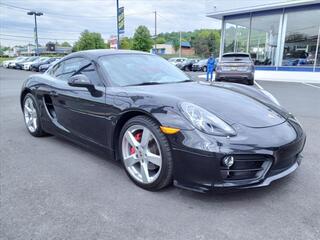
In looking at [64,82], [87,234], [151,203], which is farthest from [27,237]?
[64,82]

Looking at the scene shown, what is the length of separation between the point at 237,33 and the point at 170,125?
63.7ft

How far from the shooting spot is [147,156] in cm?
259

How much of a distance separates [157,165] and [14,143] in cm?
268

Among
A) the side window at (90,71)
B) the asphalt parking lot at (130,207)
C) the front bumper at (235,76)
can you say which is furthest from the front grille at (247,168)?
the front bumper at (235,76)

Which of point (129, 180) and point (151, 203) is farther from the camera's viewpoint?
point (129, 180)

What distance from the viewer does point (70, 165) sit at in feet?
10.7

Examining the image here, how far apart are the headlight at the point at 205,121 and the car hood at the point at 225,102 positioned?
7cm

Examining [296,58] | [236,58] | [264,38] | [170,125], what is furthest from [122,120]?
[264,38]

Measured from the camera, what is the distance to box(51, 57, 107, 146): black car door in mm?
2998

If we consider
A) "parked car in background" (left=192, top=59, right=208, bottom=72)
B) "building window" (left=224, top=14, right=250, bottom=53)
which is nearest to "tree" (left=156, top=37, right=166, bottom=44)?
"parked car in background" (left=192, top=59, right=208, bottom=72)

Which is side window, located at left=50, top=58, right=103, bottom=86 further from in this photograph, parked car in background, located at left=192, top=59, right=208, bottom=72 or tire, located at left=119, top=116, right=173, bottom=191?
parked car in background, located at left=192, top=59, right=208, bottom=72

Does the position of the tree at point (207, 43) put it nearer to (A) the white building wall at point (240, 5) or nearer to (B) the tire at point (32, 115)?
(A) the white building wall at point (240, 5)

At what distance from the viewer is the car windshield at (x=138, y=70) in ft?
10.2

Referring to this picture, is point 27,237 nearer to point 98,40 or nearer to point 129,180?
point 129,180
